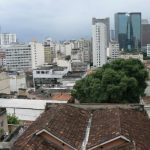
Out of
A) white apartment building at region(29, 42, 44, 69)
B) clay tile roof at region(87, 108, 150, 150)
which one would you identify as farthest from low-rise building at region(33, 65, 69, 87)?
clay tile roof at region(87, 108, 150, 150)

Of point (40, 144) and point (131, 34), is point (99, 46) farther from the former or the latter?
point (40, 144)

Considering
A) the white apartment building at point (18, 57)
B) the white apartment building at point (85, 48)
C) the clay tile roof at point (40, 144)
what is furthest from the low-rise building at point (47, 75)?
the clay tile roof at point (40, 144)

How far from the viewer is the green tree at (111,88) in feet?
97.6

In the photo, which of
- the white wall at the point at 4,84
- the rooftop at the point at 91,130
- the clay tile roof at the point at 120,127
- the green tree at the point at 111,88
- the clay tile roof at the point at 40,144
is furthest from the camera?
the white wall at the point at 4,84

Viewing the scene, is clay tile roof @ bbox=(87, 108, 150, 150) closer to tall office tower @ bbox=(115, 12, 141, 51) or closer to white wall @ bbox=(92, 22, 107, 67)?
white wall @ bbox=(92, 22, 107, 67)

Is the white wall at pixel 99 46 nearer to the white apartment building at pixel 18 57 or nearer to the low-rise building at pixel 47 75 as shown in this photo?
the white apartment building at pixel 18 57

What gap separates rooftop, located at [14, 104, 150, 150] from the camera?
1522 cm

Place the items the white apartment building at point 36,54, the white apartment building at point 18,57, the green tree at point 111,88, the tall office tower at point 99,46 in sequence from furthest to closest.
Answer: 1. the white apartment building at point 18,57
2. the white apartment building at point 36,54
3. the tall office tower at point 99,46
4. the green tree at point 111,88

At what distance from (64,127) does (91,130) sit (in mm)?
1128

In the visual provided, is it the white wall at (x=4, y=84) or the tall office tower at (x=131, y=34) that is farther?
the tall office tower at (x=131, y=34)

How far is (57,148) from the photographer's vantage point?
1551 cm

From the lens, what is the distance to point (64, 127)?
16.9 meters

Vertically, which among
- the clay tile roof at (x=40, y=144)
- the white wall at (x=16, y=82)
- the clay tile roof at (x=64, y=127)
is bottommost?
the white wall at (x=16, y=82)

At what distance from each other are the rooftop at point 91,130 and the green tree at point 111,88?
921cm
